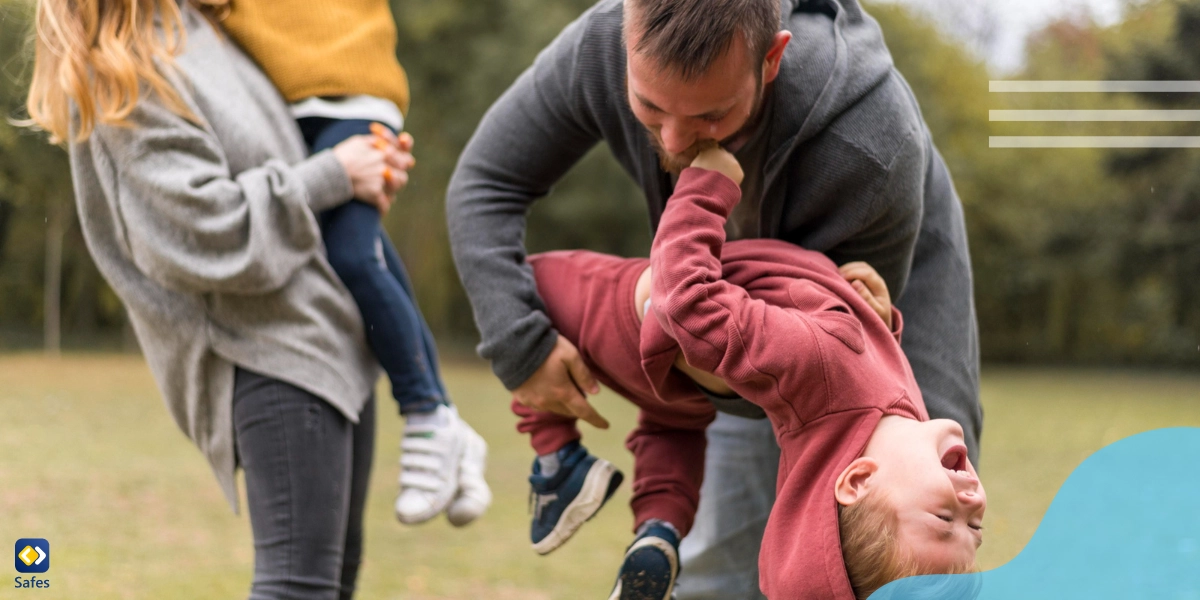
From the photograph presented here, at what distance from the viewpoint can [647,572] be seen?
1921mm

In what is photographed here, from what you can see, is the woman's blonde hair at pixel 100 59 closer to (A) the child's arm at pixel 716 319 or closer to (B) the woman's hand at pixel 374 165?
(B) the woman's hand at pixel 374 165

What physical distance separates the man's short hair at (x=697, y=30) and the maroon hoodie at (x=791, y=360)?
0.65 ft

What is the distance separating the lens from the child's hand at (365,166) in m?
2.25

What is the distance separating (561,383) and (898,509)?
2.28 feet

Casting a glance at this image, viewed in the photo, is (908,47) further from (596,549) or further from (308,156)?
(308,156)

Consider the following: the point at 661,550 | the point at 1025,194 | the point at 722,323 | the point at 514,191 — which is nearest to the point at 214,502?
the point at 514,191

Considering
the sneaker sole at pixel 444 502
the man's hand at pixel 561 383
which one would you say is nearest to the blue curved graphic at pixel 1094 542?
the man's hand at pixel 561 383

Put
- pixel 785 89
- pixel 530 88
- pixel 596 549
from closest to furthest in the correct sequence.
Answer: pixel 785 89
pixel 530 88
pixel 596 549

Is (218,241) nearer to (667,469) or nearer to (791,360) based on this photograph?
(667,469)

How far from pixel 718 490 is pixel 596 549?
390cm

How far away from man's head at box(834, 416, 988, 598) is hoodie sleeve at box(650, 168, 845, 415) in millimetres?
135

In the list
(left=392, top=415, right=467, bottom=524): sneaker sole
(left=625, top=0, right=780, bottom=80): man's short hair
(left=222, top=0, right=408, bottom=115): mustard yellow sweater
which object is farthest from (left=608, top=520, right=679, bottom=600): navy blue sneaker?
(left=222, top=0, right=408, bottom=115): mustard yellow sweater

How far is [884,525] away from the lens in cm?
158

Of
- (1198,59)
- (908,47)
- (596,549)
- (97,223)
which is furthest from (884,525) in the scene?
(908,47)
